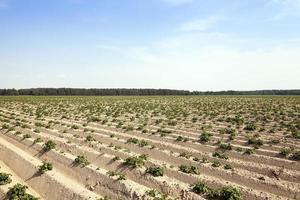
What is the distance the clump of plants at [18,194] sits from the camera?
41.8 ft

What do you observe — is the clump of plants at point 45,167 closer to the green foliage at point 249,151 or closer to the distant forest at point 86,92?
the green foliage at point 249,151

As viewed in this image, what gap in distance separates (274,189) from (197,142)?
25.7 feet

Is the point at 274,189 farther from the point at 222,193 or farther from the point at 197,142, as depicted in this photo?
the point at 197,142

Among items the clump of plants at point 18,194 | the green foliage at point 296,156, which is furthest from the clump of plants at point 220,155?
the clump of plants at point 18,194

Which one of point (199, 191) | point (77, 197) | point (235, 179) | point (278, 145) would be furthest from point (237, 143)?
point (77, 197)

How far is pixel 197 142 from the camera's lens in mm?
19812

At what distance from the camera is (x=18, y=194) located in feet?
43.0

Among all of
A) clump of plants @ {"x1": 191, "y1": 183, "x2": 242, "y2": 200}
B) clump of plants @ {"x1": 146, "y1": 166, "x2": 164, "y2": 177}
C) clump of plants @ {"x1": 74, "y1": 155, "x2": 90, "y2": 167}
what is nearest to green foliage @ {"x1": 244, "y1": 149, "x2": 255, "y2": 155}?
clump of plants @ {"x1": 146, "y1": 166, "x2": 164, "y2": 177}

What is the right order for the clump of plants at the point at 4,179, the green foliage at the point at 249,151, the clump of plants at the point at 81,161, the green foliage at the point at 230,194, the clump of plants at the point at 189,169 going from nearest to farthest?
the green foliage at the point at 230,194 → the clump of plants at the point at 189,169 → the clump of plants at the point at 4,179 → the clump of plants at the point at 81,161 → the green foliage at the point at 249,151

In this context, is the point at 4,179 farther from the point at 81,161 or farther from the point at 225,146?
the point at 225,146

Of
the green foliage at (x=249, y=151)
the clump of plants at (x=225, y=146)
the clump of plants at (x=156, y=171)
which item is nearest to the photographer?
the clump of plants at (x=156, y=171)

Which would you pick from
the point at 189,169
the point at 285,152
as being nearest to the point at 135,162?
the point at 189,169

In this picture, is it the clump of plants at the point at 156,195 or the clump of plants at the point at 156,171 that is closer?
the clump of plants at the point at 156,195

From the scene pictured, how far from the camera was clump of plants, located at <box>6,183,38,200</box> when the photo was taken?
41.8 feet
